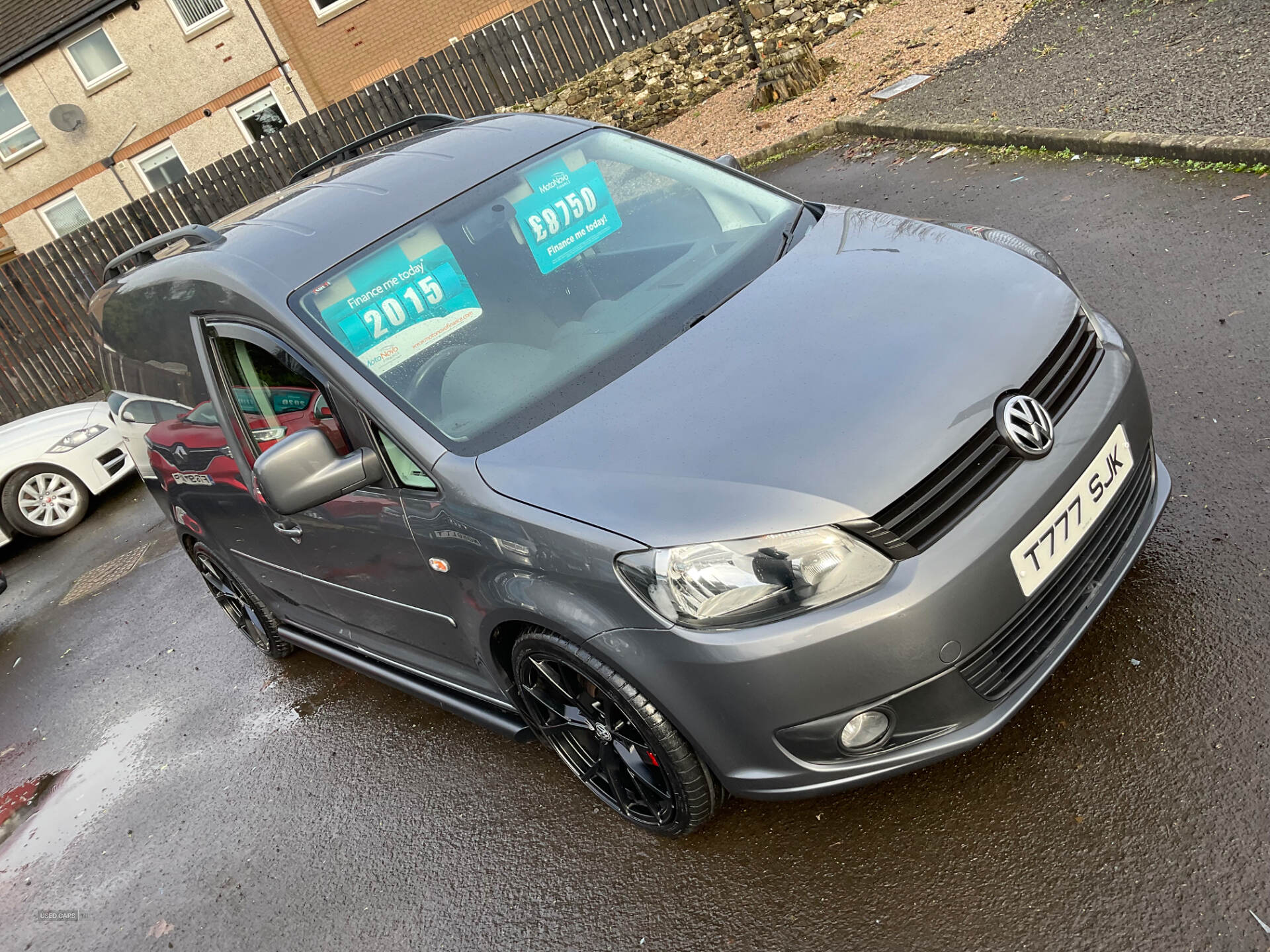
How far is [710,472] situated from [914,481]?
20.1 inches

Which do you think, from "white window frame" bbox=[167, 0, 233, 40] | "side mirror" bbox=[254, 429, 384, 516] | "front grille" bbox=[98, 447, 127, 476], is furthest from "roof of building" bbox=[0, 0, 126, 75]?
"side mirror" bbox=[254, 429, 384, 516]

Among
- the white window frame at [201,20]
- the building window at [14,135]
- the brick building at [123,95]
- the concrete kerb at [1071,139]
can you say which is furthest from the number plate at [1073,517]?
the building window at [14,135]

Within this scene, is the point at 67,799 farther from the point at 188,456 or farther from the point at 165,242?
Result: the point at 165,242

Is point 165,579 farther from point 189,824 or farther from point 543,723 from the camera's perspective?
point 543,723

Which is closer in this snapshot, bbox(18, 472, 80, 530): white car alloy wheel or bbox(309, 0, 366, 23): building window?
bbox(18, 472, 80, 530): white car alloy wheel

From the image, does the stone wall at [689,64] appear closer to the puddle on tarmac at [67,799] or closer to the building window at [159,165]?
the puddle on tarmac at [67,799]

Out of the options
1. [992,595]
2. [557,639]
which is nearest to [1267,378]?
[992,595]

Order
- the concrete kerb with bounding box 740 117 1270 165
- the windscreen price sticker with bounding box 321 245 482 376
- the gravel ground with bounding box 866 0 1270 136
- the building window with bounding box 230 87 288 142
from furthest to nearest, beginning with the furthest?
the building window with bounding box 230 87 288 142, the gravel ground with bounding box 866 0 1270 136, the concrete kerb with bounding box 740 117 1270 165, the windscreen price sticker with bounding box 321 245 482 376

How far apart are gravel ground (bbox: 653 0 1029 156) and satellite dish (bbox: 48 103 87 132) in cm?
1978

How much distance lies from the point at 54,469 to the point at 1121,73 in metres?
9.30

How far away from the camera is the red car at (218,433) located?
344 centimetres

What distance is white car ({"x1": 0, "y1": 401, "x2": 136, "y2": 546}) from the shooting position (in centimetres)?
881

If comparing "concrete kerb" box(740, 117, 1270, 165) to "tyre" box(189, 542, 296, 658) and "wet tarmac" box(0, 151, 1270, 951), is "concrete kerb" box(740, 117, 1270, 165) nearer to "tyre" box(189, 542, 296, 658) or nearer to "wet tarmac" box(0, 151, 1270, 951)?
"wet tarmac" box(0, 151, 1270, 951)

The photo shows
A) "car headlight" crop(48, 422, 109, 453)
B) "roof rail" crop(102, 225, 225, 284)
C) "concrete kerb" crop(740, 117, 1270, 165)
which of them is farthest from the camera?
"car headlight" crop(48, 422, 109, 453)
